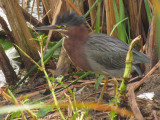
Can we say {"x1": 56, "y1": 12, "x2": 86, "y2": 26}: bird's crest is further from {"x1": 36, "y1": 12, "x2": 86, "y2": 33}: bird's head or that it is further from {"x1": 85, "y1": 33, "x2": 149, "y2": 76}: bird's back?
{"x1": 85, "y1": 33, "x2": 149, "y2": 76}: bird's back

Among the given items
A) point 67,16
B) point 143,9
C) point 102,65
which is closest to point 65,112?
point 102,65

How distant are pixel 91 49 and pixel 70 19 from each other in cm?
45

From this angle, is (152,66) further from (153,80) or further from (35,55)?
(35,55)

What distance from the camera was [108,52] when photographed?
3.07 m

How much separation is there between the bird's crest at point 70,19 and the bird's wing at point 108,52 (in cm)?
24

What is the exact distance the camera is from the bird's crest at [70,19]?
3.06m

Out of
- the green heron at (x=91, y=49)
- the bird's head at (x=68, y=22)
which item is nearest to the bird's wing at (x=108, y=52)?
the green heron at (x=91, y=49)

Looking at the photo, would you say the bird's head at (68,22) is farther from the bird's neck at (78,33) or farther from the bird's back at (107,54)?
the bird's back at (107,54)

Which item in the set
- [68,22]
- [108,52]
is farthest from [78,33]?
[108,52]

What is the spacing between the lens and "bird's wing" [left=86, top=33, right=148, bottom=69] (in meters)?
3.02

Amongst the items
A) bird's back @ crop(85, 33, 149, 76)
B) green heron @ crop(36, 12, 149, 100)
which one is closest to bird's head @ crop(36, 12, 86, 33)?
green heron @ crop(36, 12, 149, 100)

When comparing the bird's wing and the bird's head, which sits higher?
the bird's head

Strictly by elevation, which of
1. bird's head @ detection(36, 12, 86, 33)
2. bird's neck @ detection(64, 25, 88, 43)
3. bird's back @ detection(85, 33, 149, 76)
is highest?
bird's head @ detection(36, 12, 86, 33)

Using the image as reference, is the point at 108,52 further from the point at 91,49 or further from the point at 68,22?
the point at 68,22
